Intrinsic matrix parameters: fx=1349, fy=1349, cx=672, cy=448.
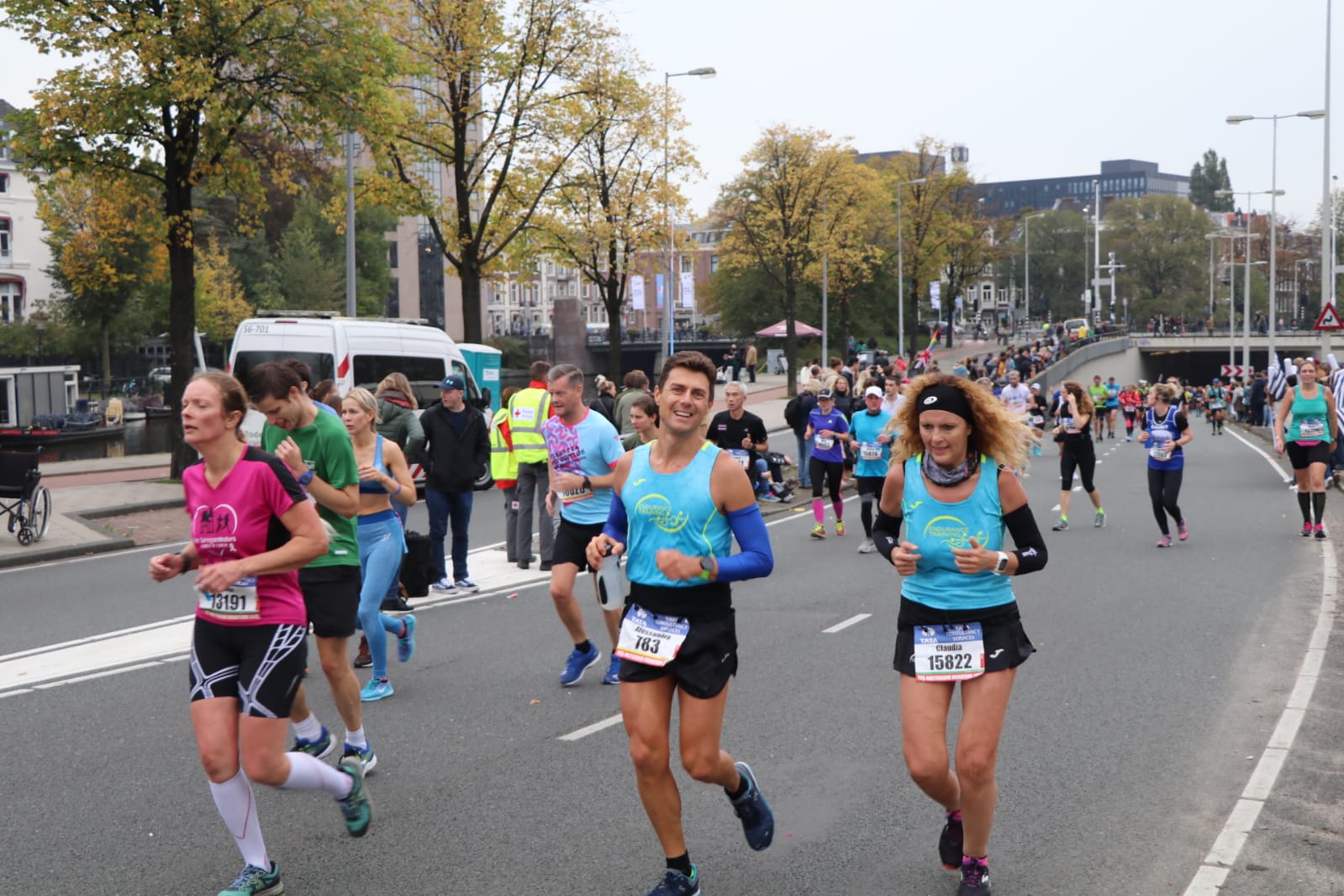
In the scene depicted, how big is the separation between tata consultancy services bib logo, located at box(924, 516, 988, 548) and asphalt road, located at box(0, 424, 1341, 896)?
1.26 metres

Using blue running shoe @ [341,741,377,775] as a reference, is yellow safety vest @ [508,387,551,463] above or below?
above

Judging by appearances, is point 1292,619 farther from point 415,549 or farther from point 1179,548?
point 415,549

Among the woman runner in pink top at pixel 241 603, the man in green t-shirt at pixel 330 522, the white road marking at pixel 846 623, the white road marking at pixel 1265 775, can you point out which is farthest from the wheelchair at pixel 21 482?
the white road marking at pixel 1265 775

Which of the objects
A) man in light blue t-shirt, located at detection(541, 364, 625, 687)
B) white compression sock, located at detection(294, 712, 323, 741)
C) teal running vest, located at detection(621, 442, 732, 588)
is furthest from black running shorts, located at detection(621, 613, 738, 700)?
man in light blue t-shirt, located at detection(541, 364, 625, 687)

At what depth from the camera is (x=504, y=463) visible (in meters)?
13.0

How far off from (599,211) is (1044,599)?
2968 cm

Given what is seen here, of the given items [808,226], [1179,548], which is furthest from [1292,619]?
[808,226]

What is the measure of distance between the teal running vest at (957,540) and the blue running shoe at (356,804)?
2.18 meters

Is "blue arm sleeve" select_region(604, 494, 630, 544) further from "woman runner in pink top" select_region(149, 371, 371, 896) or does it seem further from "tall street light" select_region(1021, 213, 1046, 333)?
"tall street light" select_region(1021, 213, 1046, 333)

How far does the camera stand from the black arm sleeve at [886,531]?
A: 16.0ft

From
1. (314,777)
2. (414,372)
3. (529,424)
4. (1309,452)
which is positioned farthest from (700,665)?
(414,372)

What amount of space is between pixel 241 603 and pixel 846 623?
246 inches

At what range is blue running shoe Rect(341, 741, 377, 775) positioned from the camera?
19.3 feet

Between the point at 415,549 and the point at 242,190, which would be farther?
the point at 242,190
